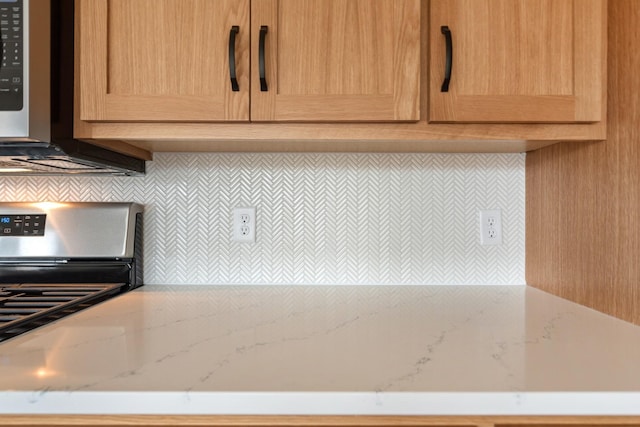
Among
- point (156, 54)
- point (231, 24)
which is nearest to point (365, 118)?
point (231, 24)

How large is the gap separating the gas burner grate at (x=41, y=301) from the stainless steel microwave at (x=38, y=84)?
0.33 metres

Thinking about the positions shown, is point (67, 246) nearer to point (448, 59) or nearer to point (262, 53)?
point (262, 53)

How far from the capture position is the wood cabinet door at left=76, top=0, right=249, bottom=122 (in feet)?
2.98

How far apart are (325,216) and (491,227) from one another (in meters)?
0.50

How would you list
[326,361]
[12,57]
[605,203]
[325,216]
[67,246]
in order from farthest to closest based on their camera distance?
[325,216] < [67,246] < [605,203] < [12,57] < [326,361]

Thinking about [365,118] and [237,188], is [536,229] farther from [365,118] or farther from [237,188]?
[237,188]

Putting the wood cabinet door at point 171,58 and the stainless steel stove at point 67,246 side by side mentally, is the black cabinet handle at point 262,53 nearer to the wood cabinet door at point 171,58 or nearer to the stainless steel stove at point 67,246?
the wood cabinet door at point 171,58

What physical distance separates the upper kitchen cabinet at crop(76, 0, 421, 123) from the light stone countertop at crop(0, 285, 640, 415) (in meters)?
0.43

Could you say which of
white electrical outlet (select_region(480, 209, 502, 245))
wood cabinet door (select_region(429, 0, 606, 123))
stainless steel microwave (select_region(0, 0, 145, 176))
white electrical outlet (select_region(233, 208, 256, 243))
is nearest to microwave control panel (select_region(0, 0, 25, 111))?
stainless steel microwave (select_region(0, 0, 145, 176))

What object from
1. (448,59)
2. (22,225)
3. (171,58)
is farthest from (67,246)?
(448,59)

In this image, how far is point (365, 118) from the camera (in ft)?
3.00

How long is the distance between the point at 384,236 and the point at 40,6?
3.23ft

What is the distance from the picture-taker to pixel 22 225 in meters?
1.18

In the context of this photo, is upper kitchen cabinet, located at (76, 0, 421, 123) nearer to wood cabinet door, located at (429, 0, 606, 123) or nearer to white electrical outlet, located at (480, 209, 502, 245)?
wood cabinet door, located at (429, 0, 606, 123)
